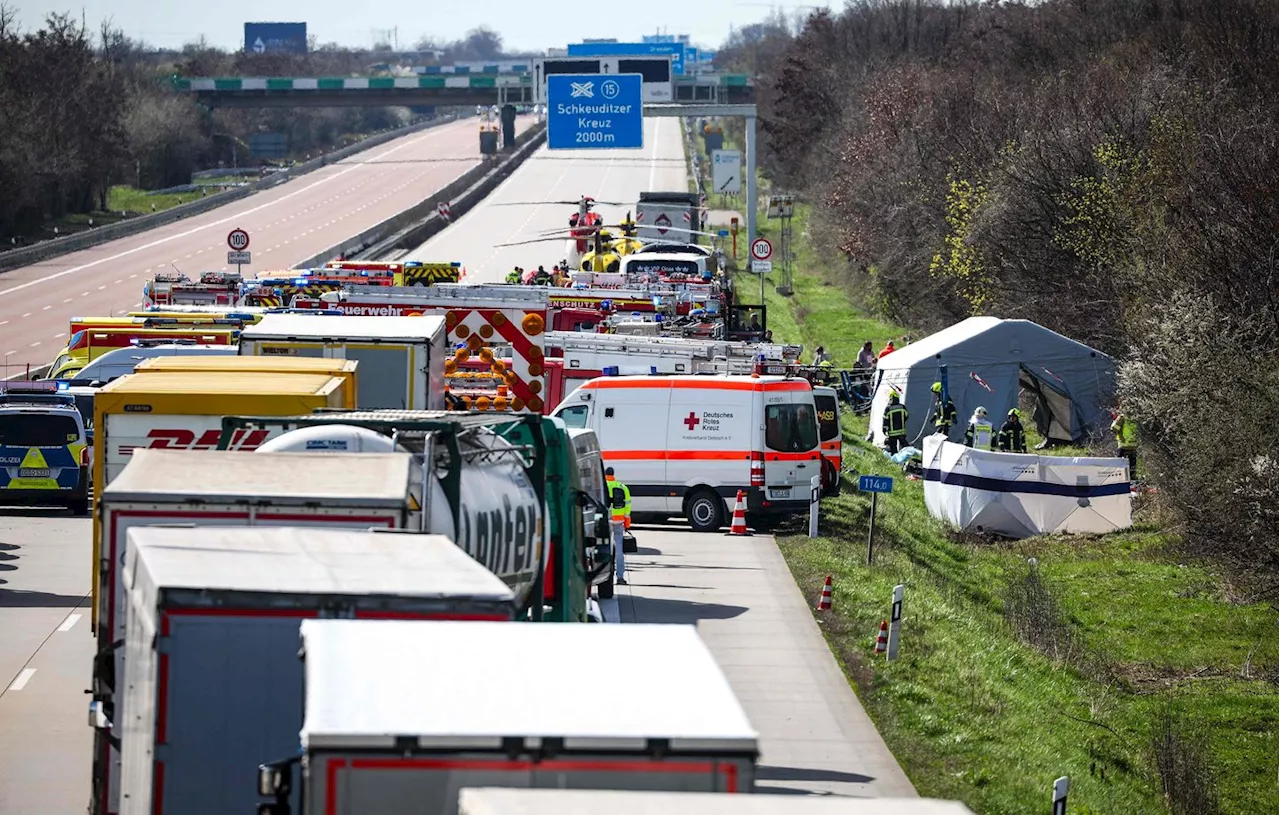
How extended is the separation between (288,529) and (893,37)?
3395 inches

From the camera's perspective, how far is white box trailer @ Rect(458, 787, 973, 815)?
5125 mm

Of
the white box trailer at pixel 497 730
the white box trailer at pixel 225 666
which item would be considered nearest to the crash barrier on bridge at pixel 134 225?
the white box trailer at pixel 225 666

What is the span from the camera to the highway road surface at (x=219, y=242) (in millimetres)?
54000

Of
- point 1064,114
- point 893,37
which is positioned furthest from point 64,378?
point 893,37

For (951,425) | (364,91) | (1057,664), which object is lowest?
(1057,664)

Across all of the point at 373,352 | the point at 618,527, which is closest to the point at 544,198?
the point at 618,527

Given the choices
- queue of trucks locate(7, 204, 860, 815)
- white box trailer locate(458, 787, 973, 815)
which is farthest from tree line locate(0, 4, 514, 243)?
white box trailer locate(458, 787, 973, 815)

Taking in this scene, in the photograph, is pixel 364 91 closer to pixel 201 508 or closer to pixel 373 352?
pixel 373 352

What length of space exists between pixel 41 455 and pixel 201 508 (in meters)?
16.7

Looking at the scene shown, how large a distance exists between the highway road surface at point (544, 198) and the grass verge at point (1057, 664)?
3292 centimetres

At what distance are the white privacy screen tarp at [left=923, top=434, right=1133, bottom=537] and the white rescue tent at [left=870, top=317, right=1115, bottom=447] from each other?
7078 millimetres

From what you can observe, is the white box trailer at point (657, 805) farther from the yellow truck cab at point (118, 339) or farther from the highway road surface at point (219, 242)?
the highway road surface at point (219, 242)

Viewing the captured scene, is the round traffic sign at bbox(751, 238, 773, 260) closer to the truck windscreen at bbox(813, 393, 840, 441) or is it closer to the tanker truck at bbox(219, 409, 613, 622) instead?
the truck windscreen at bbox(813, 393, 840, 441)

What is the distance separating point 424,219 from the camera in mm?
85938
